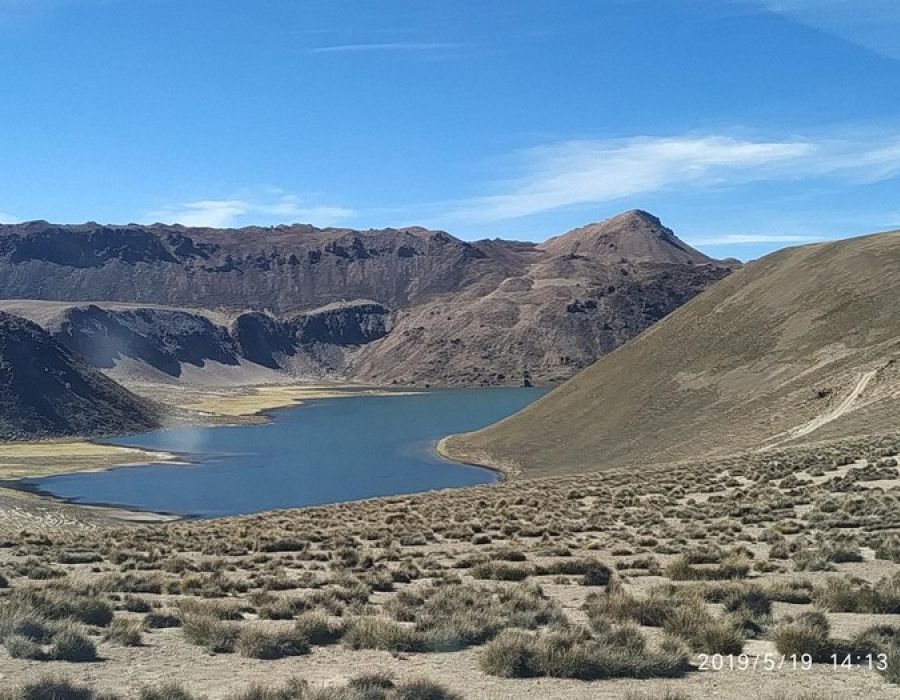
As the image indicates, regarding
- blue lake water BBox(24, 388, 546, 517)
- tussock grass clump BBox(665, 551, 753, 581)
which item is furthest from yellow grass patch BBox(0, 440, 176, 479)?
tussock grass clump BBox(665, 551, 753, 581)

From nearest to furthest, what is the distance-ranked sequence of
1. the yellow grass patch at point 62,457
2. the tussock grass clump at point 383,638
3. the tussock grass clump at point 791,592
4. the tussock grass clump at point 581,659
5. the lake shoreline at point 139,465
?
the tussock grass clump at point 581,659
the tussock grass clump at point 383,638
the tussock grass clump at point 791,592
the lake shoreline at point 139,465
the yellow grass patch at point 62,457

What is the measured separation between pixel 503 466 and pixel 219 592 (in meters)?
53.5

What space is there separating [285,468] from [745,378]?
40.0 meters

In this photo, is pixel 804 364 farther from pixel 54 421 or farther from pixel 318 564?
pixel 54 421

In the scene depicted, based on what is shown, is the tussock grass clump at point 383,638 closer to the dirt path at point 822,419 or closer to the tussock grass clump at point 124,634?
the tussock grass clump at point 124,634

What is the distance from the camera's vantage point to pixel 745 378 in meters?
61.8

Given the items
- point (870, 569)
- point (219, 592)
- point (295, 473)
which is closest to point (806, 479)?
point (870, 569)

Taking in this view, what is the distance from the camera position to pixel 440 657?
962 cm

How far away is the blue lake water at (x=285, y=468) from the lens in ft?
195

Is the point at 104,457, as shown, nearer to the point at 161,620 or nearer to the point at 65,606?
the point at 65,606

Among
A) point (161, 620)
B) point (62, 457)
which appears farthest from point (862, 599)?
point (62, 457)

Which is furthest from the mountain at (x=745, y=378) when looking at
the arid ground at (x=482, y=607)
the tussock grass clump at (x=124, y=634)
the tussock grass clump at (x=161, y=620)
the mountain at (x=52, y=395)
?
the mountain at (x=52, y=395)

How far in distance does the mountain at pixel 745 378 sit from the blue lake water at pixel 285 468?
7.55 metres

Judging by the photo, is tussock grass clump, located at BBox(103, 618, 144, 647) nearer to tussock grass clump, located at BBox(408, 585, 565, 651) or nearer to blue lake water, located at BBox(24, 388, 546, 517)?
tussock grass clump, located at BBox(408, 585, 565, 651)
